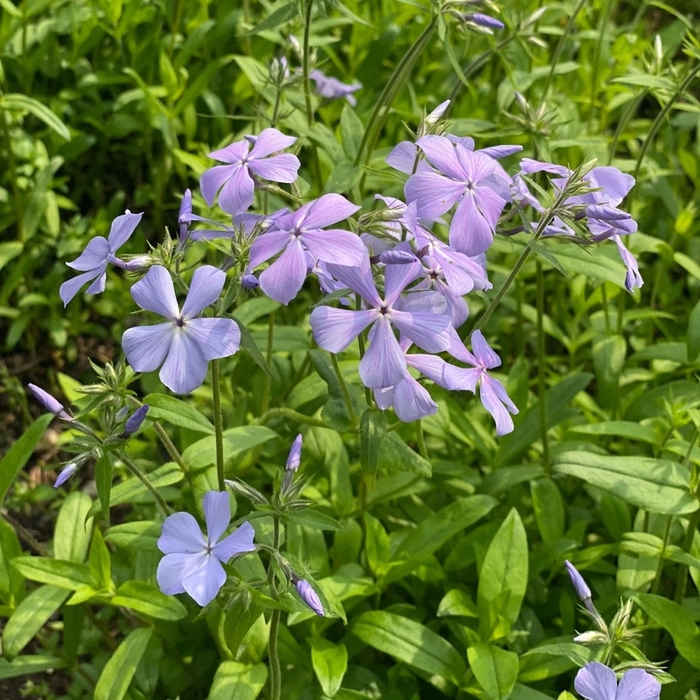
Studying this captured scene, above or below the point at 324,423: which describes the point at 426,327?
above

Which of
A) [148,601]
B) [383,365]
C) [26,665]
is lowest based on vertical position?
[26,665]

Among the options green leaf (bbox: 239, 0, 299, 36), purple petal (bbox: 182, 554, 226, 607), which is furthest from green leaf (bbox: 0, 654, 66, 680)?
green leaf (bbox: 239, 0, 299, 36)

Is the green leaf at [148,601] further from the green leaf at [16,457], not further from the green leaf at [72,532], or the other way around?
the green leaf at [16,457]

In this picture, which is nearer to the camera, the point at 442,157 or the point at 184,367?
the point at 184,367

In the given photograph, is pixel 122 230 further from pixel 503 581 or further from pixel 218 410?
pixel 503 581

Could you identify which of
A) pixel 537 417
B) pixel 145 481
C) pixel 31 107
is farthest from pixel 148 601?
pixel 31 107

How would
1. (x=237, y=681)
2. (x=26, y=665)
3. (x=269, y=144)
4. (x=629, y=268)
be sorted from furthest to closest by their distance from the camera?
(x=26, y=665) < (x=237, y=681) < (x=629, y=268) < (x=269, y=144)

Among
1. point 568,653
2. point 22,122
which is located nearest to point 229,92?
point 22,122
